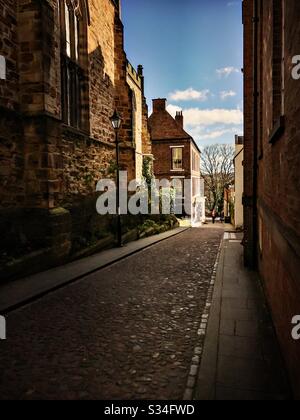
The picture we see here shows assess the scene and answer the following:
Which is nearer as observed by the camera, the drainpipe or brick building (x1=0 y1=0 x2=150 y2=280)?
the drainpipe

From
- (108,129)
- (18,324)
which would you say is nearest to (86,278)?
(18,324)

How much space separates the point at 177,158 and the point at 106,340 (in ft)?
101

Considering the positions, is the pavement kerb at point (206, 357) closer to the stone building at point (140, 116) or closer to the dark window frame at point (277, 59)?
the dark window frame at point (277, 59)

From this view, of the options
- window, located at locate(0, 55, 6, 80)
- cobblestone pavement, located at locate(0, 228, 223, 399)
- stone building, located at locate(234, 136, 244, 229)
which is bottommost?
cobblestone pavement, located at locate(0, 228, 223, 399)

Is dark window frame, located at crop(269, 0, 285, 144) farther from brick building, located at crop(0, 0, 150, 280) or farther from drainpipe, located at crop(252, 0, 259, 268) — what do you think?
brick building, located at crop(0, 0, 150, 280)

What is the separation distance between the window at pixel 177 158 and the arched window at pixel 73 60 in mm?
21426

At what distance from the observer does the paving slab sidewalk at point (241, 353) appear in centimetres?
327

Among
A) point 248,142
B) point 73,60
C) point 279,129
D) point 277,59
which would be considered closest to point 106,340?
point 279,129

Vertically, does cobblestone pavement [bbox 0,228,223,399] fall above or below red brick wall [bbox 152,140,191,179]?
below

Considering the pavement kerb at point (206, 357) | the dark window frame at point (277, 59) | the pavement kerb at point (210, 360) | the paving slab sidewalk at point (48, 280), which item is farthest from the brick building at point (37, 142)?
the dark window frame at point (277, 59)

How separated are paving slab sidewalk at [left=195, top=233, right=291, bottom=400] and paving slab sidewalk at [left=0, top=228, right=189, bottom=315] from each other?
3446 millimetres

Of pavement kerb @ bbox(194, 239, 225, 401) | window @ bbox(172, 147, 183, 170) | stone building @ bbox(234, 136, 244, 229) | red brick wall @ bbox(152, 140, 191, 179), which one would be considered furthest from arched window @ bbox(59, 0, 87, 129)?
window @ bbox(172, 147, 183, 170)

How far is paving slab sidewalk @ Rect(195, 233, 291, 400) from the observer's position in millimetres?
3266
